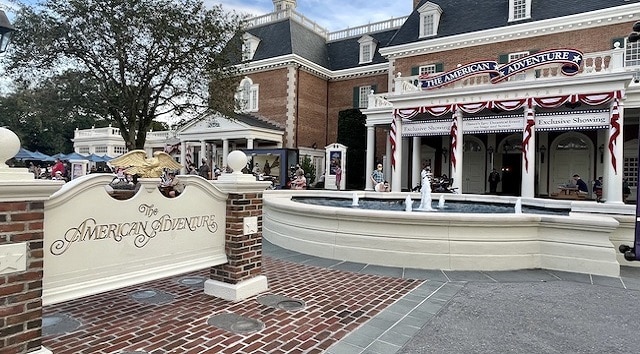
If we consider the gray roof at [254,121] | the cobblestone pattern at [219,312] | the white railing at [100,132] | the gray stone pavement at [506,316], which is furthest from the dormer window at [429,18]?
the white railing at [100,132]

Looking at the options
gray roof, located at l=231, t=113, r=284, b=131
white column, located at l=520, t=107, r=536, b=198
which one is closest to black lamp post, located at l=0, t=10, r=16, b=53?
white column, located at l=520, t=107, r=536, b=198

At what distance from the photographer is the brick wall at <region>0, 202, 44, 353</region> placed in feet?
9.13

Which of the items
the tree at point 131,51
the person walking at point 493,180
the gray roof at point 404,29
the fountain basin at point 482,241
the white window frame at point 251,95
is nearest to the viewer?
the fountain basin at point 482,241

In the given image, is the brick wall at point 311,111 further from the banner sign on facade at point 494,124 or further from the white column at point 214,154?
the banner sign on facade at point 494,124

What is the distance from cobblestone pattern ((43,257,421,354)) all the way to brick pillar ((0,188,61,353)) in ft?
1.81

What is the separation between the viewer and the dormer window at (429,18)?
80.3ft

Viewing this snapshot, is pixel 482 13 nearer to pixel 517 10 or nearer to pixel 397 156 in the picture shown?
pixel 517 10

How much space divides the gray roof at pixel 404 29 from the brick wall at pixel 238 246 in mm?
22420

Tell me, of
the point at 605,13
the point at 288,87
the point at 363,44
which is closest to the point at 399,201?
the point at 605,13

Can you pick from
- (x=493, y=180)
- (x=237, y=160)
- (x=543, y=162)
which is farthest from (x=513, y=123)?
(x=237, y=160)

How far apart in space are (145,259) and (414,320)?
298cm

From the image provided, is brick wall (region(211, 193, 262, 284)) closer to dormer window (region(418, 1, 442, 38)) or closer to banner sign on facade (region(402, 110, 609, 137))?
banner sign on facade (region(402, 110, 609, 137))

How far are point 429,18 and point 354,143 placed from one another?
948cm

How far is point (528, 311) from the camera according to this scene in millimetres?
4574
